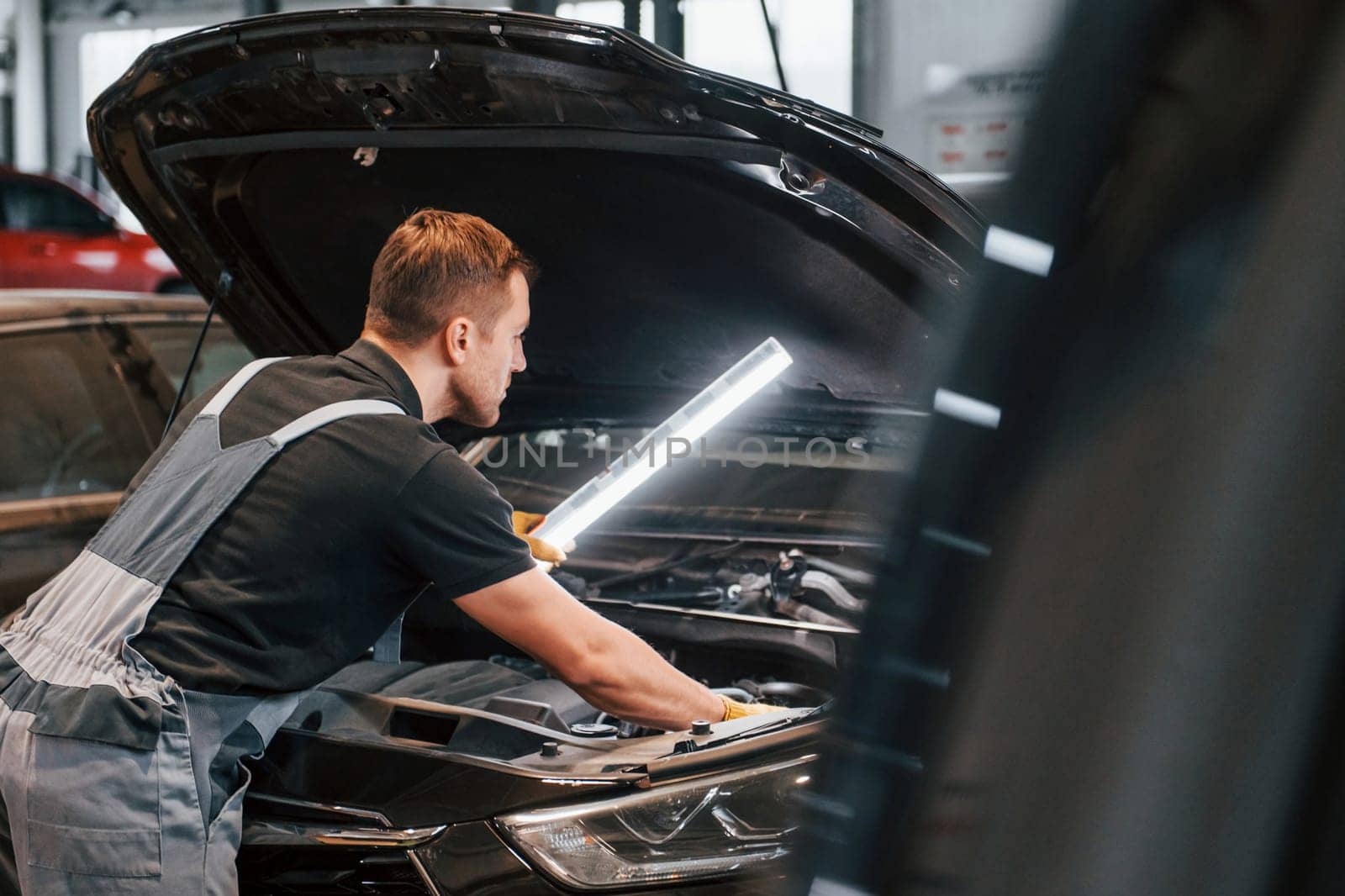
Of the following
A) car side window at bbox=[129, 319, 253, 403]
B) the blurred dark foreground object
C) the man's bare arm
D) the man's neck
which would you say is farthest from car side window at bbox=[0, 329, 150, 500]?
the blurred dark foreground object

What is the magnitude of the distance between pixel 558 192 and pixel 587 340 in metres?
0.42

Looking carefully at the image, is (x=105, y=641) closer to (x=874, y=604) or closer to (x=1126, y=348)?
(x=874, y=604)

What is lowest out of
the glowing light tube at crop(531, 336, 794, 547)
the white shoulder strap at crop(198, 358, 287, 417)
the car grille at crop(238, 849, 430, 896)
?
the car grille at crop(238, 849, 430, 896)

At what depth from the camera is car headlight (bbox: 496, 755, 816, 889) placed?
1.39m

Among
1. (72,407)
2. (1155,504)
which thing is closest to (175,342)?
(72,407)

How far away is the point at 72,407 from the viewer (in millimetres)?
3094

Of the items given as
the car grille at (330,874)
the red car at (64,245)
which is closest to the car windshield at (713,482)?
the car grille at (330,874)

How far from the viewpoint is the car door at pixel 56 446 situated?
2721 mm

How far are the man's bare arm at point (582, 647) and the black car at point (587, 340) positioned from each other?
0.06m

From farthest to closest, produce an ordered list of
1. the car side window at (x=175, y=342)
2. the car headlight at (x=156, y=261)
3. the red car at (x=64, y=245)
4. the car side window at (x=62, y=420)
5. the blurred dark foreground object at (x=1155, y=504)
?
the car headlight at (x=156, y=261), the red car at (x=64, y=245), the car side window at (x=175, y=342), the car side window at (x=62, y=420), the blurred dark foreground object at (x=1155, y=504)

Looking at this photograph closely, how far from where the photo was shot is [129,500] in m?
1.63

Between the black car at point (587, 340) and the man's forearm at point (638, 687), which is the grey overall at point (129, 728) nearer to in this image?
the black car at point (587, 340)

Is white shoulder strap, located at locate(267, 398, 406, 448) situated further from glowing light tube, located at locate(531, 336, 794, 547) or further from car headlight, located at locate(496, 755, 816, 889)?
glowing light tube, located at locate(531, 336, 794, 547)

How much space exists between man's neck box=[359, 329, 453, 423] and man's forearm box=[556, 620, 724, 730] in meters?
0.43
